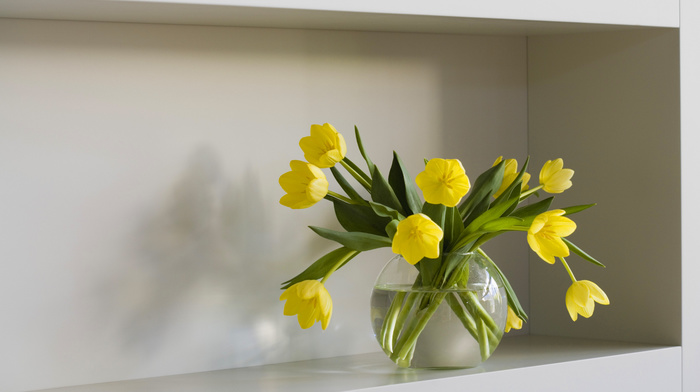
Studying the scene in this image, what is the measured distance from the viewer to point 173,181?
106cm

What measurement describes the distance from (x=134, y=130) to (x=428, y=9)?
39cm

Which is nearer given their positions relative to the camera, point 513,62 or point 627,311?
point 627,311

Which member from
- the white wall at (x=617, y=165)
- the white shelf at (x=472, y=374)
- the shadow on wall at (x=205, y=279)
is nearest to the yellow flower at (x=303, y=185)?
the shadow on wall at (x=205, y=279)

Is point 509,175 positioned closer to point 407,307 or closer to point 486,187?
point 486,187

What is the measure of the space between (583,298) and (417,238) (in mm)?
245

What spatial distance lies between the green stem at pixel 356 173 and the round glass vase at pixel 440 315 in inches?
4.9

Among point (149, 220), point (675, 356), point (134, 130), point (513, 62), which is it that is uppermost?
point (513, 62)

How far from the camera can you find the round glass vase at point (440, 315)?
1.00 meters

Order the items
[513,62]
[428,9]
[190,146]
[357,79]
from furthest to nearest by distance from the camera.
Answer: [513,62] < [357,79] < [190,146] < [428,9]

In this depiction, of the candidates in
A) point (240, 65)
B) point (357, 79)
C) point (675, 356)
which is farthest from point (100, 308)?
point (675, 356)

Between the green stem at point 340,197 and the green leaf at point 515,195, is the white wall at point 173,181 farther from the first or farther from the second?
the green leaf at point 515,195

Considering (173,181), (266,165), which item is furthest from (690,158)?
(173,181)

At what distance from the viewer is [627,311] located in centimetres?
121

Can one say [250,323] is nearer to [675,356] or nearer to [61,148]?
[61,148]
